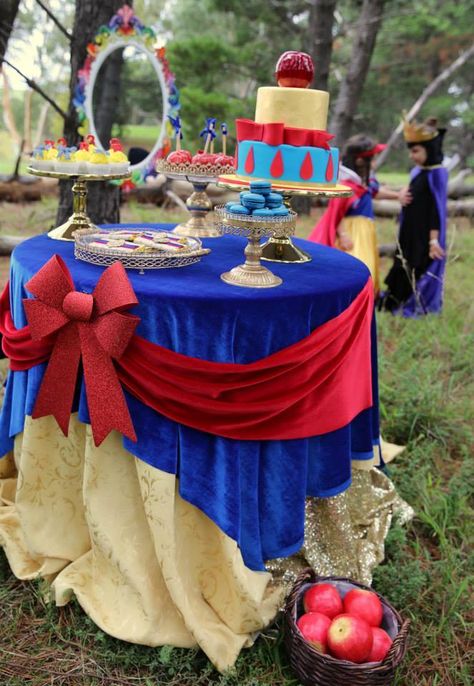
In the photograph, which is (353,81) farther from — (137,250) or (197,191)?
(137,250)

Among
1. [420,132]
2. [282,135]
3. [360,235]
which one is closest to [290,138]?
[282,135]

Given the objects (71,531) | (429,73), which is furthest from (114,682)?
(429,73)

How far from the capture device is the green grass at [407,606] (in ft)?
6.59

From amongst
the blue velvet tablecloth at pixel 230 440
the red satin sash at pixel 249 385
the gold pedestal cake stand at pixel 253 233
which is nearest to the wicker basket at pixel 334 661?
the blue velvet tablecloth at pixel 230 440

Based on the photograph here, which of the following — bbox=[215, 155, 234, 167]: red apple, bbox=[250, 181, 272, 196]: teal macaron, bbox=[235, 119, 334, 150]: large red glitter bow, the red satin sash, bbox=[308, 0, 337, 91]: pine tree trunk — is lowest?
the red satin sash

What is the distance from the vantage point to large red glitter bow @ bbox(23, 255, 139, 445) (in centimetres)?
183

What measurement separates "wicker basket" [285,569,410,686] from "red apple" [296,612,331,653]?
3cm

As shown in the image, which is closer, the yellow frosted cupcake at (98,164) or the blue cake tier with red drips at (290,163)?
the blue cake tier with red drips at (290,163)

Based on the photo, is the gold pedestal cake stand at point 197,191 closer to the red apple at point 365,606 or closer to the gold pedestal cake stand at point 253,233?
the gold pedestal cake stand at point 253,233

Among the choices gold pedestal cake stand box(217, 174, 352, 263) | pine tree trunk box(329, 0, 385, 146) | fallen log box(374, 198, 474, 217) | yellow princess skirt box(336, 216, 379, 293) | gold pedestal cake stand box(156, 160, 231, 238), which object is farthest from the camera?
fallen log box(374, 198, 474, 217)

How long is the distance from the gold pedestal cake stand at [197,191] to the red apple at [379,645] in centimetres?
171

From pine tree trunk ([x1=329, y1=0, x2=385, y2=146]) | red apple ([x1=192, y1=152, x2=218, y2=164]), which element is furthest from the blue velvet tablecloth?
pine tree trunk ([x1=329, y1=0, x2=385, y2=146])

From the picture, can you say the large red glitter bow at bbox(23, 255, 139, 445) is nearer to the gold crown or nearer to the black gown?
the black gown

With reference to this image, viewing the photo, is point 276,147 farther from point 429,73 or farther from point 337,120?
point 429,73
